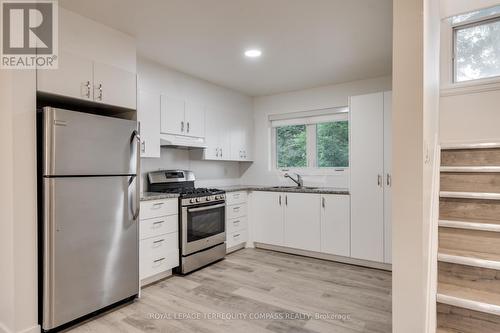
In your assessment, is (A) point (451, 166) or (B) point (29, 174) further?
(A) point (451, 166)

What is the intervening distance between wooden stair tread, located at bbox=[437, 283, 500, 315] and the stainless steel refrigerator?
2392 mm

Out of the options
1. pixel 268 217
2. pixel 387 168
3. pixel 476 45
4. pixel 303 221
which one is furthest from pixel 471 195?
pixel 268 217

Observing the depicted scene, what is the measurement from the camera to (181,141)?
3.64 metres

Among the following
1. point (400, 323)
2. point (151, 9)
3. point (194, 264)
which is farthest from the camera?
point (194, 264)

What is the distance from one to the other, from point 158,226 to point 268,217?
5.86ft

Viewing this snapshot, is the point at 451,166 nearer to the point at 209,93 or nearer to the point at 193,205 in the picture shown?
the point at 193,205

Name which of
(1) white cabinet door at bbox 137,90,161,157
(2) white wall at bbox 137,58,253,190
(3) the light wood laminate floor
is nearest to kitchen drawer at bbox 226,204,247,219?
(2) white wall at bbox 137,58,253,190

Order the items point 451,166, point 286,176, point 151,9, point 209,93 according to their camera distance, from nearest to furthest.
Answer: point 151,9 → point 451,166 → point 209,93 → point 286,176

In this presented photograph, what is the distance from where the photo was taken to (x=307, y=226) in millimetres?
3932

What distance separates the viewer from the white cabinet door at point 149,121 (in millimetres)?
3168

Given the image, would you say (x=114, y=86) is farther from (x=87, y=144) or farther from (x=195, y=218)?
(x=195, y=218)

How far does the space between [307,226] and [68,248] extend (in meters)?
2.81

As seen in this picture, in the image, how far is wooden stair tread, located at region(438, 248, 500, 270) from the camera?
1.71m

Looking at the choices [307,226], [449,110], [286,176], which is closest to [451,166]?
[449,110]
